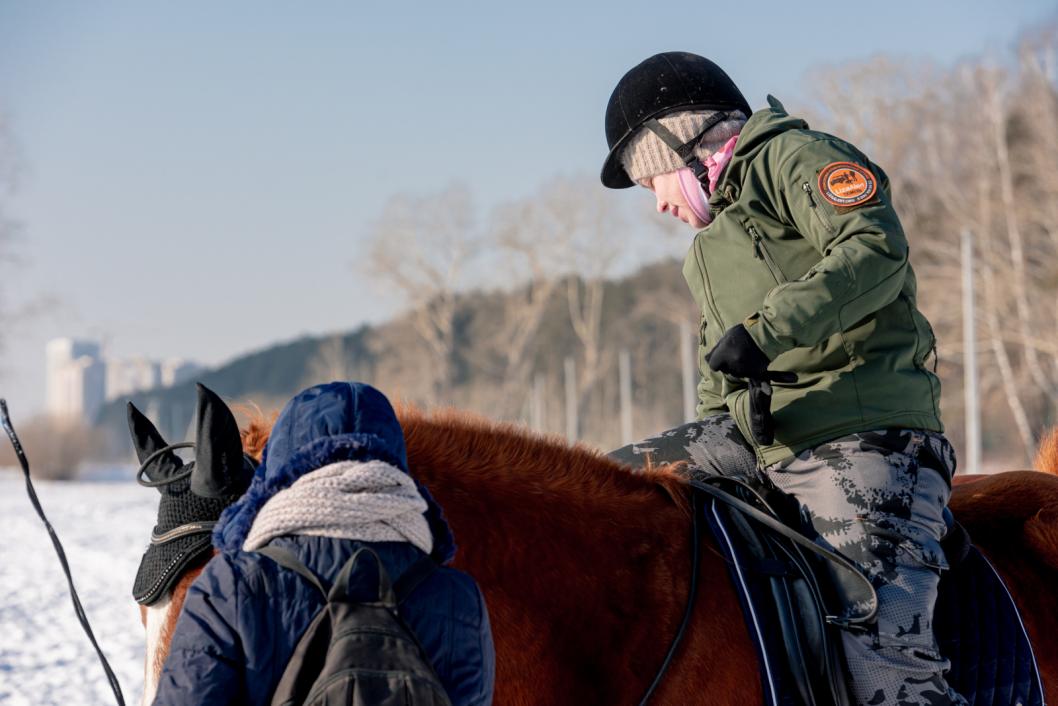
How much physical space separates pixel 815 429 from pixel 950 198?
1235 inches

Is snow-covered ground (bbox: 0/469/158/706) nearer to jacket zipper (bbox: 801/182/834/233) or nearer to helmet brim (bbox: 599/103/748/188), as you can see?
helmet brim (bbox: 599/103/748/188)

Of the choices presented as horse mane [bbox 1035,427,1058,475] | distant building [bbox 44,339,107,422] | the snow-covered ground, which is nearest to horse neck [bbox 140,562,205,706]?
horse mane [bbox 1035,427,1058,475]

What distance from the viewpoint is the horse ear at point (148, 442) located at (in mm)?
1949

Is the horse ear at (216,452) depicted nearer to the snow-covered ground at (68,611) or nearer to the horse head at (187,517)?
the horse head at (187,517)

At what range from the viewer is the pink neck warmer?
8.59ft

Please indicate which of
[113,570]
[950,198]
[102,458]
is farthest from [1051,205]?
[102,458]

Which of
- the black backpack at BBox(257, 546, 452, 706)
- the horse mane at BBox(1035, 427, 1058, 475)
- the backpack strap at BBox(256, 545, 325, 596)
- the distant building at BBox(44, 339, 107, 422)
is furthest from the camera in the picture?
the distant building at BBox(44, 339, 107, 422)

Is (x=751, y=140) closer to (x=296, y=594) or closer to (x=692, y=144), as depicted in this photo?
(x=692, y=144)

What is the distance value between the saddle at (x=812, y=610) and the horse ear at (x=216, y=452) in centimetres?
108

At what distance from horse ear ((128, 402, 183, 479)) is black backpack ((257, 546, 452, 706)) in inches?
17.7

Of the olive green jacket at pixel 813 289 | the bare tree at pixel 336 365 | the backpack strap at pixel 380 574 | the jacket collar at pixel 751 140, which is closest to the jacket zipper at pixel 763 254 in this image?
the olive green jacket at pixel 813 289

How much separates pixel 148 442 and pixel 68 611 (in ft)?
20.5

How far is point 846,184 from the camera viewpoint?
229 centimetres

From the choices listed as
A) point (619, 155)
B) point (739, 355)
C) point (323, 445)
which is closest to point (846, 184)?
point (739, 355)
